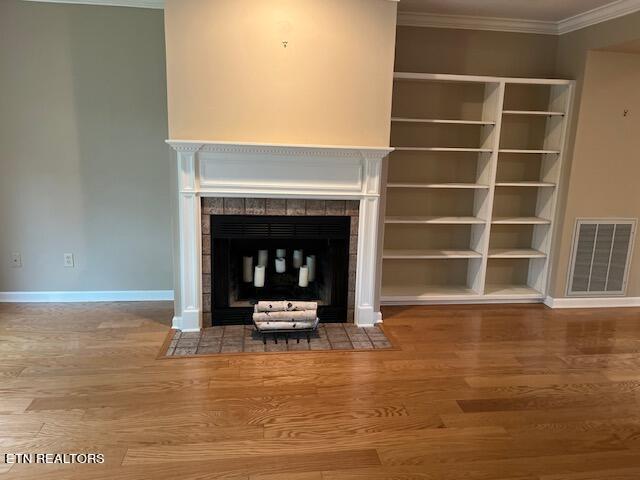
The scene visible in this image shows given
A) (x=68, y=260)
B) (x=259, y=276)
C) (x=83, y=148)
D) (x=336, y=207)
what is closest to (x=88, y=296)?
(x=68, y=260)

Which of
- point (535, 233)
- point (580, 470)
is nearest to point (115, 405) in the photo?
point (580, 470)

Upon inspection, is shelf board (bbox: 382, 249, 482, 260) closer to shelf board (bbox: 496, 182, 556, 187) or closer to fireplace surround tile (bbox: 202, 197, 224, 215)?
shelf board (bbox: 496, 182, 556, 187)

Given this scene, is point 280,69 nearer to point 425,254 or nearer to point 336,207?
point 336,207

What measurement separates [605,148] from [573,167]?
1.01 ft

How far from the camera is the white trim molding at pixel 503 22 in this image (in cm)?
366

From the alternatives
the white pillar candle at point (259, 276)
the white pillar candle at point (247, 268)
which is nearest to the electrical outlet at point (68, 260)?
the white pillar candle at point (247, 268)

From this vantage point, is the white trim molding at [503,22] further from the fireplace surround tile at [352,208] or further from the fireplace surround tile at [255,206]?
the fireplace surround tile at [255,206]

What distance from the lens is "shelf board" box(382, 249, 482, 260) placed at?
13.0 ft

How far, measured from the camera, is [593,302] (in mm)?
4121

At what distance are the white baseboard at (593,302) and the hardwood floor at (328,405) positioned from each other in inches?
20.7

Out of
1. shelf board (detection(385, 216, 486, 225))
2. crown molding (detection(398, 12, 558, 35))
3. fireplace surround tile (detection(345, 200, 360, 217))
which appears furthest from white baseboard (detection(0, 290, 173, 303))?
crown molding (detection(398, 12, 558, 35))

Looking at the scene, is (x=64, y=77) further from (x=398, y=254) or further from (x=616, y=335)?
(x=616, y=335)

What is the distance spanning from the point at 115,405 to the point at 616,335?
3.44 metres

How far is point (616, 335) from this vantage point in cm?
352
